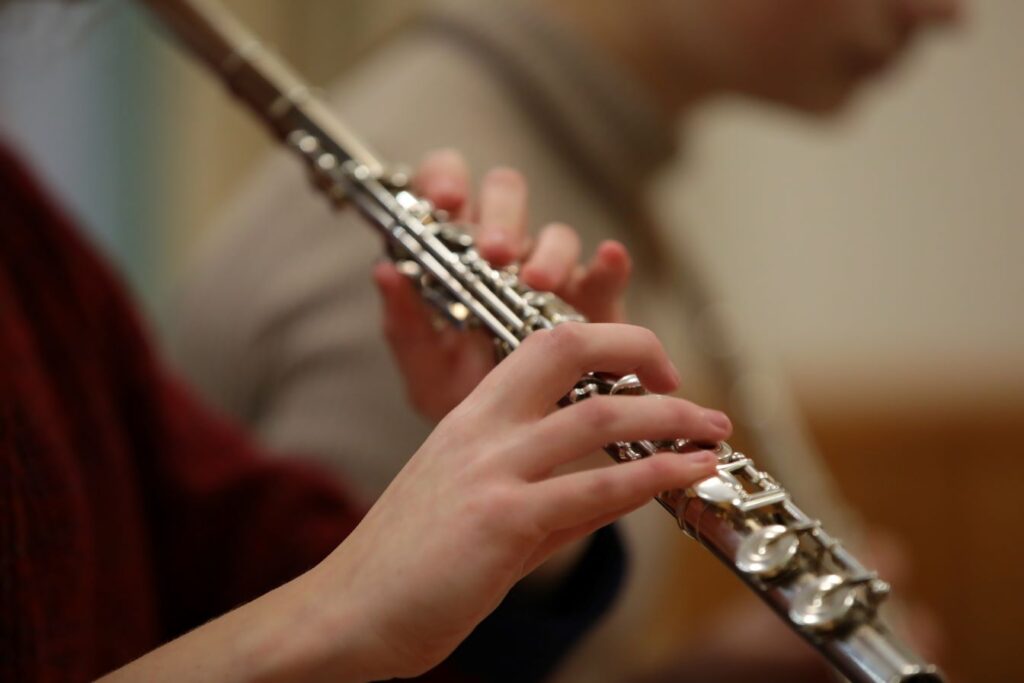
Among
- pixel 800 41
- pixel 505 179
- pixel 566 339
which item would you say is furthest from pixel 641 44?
pixel 566 339

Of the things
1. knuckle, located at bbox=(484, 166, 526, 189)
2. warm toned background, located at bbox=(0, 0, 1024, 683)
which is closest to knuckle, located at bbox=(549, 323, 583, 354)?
knuckle, located at bbox=(484, 166, 526, 189)

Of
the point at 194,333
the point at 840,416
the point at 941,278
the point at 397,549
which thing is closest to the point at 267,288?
the point at 194,333

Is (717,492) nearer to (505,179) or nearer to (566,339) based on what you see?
(566,339)

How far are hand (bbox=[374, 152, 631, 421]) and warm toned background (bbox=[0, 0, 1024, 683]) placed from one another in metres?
0.99

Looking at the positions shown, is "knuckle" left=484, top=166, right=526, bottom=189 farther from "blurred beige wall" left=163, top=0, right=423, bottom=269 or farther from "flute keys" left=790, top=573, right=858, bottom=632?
"blurred beige wall" left=163, top=0, right=423, bottom=269

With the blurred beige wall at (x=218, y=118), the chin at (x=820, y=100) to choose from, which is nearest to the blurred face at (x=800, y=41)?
the chin at (x=820, y=100)

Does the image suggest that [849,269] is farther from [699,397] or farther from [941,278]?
[699,397]

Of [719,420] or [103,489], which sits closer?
[719,420]

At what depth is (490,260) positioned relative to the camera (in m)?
0.48

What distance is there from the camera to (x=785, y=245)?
6.07 feet

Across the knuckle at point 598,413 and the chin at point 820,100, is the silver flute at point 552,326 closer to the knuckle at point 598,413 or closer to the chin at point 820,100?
the knuckle at point 598,413

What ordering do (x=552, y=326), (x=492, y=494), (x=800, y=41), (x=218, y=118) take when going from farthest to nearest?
(x=218, y=118)
(x=800, y=41)
(x=552, y=326)
(x=492, y=494)

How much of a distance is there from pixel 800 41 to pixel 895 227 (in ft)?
2.70

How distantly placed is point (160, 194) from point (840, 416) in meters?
1.16
